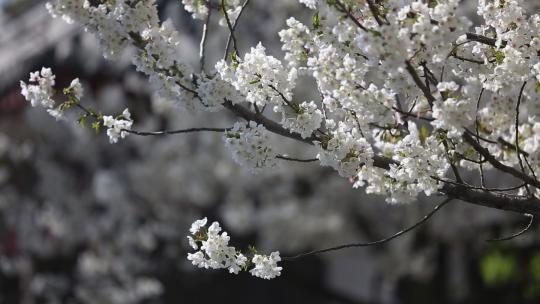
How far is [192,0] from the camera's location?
354cm

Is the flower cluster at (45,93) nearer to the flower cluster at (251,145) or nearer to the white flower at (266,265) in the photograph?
the flower cluster at (251,145)

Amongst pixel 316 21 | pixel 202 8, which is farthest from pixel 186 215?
pixel 316 21

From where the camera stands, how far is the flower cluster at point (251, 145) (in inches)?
118

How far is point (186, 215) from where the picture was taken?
1002 centimetres

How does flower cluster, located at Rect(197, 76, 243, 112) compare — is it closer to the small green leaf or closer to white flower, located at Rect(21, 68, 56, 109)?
the small green leaf

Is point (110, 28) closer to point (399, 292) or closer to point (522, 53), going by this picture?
point (522, 53)

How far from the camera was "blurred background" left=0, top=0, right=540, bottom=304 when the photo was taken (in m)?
9.67

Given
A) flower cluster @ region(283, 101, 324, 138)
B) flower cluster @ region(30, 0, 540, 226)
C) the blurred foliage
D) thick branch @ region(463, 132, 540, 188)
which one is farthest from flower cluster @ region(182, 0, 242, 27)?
the blurred foliage

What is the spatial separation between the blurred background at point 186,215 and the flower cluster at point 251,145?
583 centimetres

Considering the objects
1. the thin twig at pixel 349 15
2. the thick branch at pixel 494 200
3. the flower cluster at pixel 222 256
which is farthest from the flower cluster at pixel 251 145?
the thick branch at pixel 494 200

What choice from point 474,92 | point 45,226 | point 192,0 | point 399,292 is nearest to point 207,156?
point 45,226

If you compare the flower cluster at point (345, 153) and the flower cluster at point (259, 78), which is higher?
the flower cluster at point (259, 78)

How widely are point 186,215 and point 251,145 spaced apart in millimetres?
7112

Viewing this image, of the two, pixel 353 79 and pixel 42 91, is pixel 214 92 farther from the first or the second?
pixel 42 91
